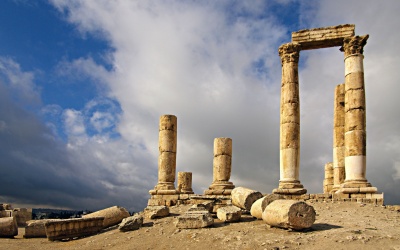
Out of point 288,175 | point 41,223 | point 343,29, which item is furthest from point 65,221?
point 343,29

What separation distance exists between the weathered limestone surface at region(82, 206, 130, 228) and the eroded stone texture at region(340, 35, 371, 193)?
10.8 m

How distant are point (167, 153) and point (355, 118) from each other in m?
10.1

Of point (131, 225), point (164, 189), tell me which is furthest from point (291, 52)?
point (131, 225)

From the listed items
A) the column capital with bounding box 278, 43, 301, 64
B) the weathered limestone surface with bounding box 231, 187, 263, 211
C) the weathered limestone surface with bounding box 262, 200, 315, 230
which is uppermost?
the column capital with bounding box 278, 43, 301, 64

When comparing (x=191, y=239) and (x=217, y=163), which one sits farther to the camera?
(x=217, y=163)

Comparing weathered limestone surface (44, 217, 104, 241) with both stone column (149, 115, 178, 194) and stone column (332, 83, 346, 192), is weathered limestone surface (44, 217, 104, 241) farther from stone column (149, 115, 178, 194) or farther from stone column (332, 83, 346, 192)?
stone column (332, 83, 346, 192)

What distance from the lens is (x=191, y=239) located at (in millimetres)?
12578

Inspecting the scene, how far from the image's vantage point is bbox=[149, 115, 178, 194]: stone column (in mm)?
21797

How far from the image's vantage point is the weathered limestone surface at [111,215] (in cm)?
1706

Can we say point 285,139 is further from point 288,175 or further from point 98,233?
point 98,233

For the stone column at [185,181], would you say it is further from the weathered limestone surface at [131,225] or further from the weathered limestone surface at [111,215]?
the weathered limestone surface at [131,225]

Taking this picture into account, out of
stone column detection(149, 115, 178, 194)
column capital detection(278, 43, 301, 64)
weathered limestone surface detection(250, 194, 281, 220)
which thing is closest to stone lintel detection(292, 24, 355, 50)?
column capital detection(278, 43, 301, 64)

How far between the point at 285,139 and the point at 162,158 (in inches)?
269

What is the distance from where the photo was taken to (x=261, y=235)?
39.0 feet
